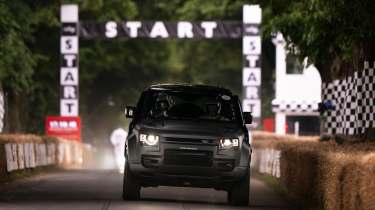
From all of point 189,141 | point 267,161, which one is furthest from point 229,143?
point 267,161

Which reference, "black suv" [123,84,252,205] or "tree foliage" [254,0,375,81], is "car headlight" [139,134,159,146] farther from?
"tree foliage" [254,0,375,81]

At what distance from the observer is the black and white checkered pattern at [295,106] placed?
5631 cm

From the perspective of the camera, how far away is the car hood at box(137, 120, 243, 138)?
19.0m

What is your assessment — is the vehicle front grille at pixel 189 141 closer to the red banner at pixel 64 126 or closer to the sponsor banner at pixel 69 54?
the sponsor banner at pixel 69 54

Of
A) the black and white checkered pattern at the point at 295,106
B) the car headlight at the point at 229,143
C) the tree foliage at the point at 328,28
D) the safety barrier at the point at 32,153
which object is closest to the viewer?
the car headlight at the point at 229,143

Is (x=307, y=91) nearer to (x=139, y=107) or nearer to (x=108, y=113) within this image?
(x=108, y=113)

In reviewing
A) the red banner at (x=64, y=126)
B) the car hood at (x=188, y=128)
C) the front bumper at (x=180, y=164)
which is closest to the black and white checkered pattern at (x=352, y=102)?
the car hood at (x=188, y=128)

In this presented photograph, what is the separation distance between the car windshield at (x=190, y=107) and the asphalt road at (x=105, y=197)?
1.49 m

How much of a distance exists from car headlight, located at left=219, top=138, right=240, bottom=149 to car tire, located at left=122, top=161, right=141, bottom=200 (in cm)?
154

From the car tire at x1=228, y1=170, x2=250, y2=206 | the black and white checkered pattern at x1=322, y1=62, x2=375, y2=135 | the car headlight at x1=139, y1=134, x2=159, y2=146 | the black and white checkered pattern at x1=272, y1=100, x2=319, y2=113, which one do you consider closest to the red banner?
the black and white checkered pattern at x1=272, y1=100, x2=319, y2=113

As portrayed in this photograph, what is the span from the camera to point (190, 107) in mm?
19922

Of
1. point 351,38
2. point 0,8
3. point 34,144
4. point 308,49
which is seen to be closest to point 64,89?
point 0,8

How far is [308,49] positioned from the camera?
1096 inches

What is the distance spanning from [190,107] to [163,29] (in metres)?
Answer: 29.7
